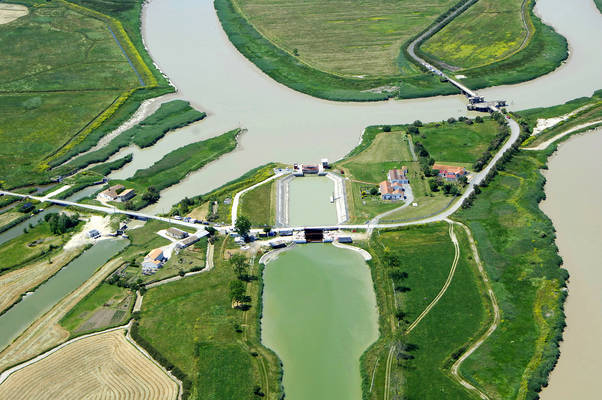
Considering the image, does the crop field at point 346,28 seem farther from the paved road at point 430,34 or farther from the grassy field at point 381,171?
the grassy field at point 381,171

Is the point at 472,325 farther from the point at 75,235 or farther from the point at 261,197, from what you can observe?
the point at 75,235

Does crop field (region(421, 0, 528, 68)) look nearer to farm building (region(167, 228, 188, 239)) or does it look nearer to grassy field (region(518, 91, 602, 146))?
grassy field (region(518, 91, 602, 146))

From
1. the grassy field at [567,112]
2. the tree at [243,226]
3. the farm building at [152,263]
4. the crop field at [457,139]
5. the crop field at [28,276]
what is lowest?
the crop field at [28,276]

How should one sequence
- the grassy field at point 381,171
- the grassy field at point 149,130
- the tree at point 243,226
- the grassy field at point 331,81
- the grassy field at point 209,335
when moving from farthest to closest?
the grassy field at point 331,81 < the grassy field at point 149,130 < the grassy field at point 381,171 < the tree at point 243,226 < the grassy field at point 209,335

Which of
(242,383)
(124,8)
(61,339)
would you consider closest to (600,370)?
(242,383)

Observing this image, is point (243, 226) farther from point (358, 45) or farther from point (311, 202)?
point (358, 45)

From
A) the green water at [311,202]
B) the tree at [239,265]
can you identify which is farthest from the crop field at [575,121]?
the tree at [239,265]

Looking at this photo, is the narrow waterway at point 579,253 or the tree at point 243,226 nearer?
the narrow waterway at point 579,253
